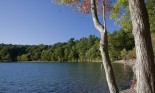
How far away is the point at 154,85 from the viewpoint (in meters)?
8.83

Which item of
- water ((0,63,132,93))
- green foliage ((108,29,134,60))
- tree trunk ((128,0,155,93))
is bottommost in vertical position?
water ((0,63,132,93))

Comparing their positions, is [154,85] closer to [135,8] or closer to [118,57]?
[135,8]

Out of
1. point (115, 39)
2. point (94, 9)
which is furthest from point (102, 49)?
point (115, 39)

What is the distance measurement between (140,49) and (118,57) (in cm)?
16691

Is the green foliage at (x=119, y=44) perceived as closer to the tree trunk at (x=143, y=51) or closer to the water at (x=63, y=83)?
the water at (x=63, y=83)

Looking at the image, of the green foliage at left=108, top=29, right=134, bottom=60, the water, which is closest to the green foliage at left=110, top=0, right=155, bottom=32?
the water

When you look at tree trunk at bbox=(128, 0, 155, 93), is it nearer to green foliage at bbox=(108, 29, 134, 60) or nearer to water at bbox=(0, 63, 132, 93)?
water at bbox=(0, 63, 132, 93)

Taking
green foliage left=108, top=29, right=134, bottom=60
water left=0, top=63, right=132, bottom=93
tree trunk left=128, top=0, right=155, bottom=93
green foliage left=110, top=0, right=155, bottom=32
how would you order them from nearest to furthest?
tree trunk left=128, top=0, right=155, bottom=93
green foliage left=110, top=0, right=155, bottom=32
water left=0, top=63, right=132, bottom=93
green foliage left=108, top=29, right=134, bottom=60

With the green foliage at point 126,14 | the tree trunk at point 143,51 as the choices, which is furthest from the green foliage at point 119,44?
the tree trunk at point 143,51

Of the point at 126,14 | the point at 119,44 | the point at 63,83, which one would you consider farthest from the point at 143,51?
the point at 119,44

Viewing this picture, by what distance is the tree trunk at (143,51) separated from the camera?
8.84m

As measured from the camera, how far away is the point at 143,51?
29.1 feet

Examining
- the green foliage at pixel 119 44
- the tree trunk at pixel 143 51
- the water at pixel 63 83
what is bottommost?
the water at pixel 63 83

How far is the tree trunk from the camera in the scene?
884 cm
